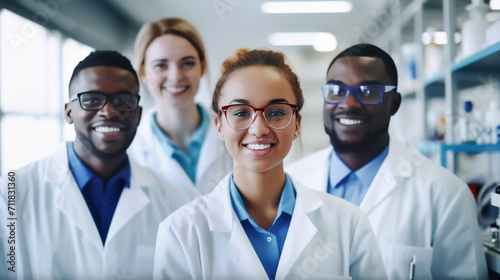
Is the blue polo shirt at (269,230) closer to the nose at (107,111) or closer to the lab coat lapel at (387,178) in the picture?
the lab coat lapel at (387,178)

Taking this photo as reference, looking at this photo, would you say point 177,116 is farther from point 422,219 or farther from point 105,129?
point 422,219

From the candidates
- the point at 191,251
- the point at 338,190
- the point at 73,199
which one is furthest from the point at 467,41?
the point at 73,199

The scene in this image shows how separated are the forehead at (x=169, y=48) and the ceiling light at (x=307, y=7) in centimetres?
33

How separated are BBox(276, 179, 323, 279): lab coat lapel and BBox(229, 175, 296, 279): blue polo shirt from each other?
0.07 ft

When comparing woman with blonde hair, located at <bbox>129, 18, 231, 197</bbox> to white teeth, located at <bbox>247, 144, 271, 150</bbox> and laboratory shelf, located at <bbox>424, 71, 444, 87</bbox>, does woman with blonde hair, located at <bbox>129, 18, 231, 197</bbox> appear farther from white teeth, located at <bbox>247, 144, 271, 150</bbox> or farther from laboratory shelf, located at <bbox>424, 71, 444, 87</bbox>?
laboratory shelf, located at <bbox>424, 71, 444, 87</bbox>

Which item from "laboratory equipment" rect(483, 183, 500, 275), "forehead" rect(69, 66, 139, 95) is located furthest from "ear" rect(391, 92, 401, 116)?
"forehead" rect(69, 66, 139, 95)

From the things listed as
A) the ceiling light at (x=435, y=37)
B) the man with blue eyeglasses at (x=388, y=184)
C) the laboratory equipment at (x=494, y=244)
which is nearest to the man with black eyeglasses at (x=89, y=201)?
the man with blue eyeglasses at (x=388, y=184)

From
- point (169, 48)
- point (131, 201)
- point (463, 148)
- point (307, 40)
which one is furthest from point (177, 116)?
point (463, 148)

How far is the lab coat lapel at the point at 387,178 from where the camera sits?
1364mm

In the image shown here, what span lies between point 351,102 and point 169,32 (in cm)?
72

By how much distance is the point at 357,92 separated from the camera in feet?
4.38

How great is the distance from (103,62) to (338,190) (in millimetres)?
975

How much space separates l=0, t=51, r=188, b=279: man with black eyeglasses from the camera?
131 centimetres

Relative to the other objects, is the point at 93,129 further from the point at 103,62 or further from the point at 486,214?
the point at 486,214
